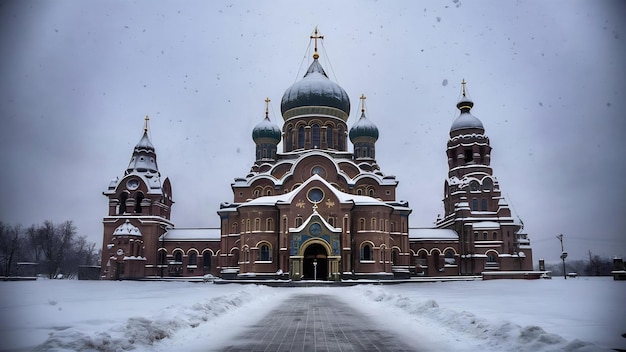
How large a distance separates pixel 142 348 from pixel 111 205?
48.4 metres

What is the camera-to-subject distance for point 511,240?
5053 cm

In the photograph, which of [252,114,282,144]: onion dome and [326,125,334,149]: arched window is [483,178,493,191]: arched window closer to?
[326,125,334,149]: arched window

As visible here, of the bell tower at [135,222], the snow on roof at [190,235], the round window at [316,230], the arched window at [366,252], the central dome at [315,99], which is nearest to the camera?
the round window at [316,230]

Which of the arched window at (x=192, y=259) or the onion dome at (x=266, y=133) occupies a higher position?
the onion dome at (x=266, y=133)

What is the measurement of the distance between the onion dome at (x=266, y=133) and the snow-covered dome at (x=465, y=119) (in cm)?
1949

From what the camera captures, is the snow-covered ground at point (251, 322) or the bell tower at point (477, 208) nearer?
the snow-covered ground at point (251, 322)

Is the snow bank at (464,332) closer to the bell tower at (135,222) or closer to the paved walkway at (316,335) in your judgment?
the paved walkway at (316,335)

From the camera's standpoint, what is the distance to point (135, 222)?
5234 cm

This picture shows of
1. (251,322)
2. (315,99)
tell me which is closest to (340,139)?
(315,99)

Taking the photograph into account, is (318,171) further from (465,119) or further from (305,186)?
(465,119)

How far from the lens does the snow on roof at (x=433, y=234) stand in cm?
5200

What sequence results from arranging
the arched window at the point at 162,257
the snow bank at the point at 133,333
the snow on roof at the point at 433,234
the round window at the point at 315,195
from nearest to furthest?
the snow bank at the point at 133,333
the round window at the point at 315,195
the snow on roof at the point at 433,234
the arched window at the point at 162,257


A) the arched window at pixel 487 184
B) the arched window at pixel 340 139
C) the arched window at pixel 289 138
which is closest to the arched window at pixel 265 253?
the arched window at pixel 289 138

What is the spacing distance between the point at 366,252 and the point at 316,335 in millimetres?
32874
